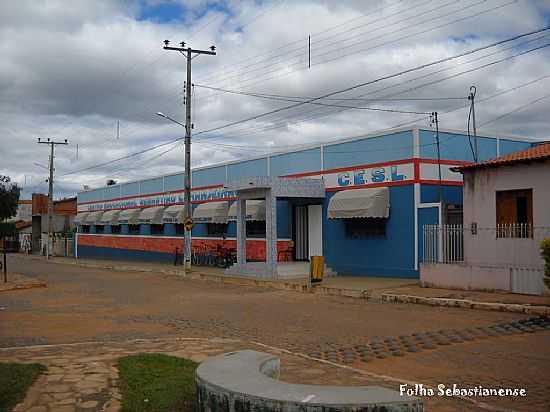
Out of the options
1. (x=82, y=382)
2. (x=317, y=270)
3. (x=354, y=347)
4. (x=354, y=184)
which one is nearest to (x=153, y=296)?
(x=317, y=270)

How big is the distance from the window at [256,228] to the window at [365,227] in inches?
253

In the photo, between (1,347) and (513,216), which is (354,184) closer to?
(513,216)

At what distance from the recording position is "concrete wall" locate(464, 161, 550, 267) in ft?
52.6

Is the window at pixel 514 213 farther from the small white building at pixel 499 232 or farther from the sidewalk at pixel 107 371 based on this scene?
the sidewalk at pixel 107 371

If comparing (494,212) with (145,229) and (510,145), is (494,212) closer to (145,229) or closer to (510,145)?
(510,145)

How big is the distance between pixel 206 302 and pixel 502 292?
26.0 ft

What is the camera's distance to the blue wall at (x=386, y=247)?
21.5 meters

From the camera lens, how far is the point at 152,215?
Result: 38000 millimetres

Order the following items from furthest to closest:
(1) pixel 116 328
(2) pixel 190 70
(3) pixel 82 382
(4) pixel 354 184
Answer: (2) pixel 190 70 < (4) pixel 354 184 < (1) pixel 116 328 < (3) pixel 82 382

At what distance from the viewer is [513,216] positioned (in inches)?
669

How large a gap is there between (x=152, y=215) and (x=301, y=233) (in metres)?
13.7

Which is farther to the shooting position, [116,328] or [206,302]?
[206,302]

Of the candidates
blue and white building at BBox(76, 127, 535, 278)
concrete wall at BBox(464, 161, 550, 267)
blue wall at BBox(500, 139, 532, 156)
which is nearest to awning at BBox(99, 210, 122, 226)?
blue and white building at BBox(76, 127, 535, 278)

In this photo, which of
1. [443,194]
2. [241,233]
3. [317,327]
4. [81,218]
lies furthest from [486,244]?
[81,218]
